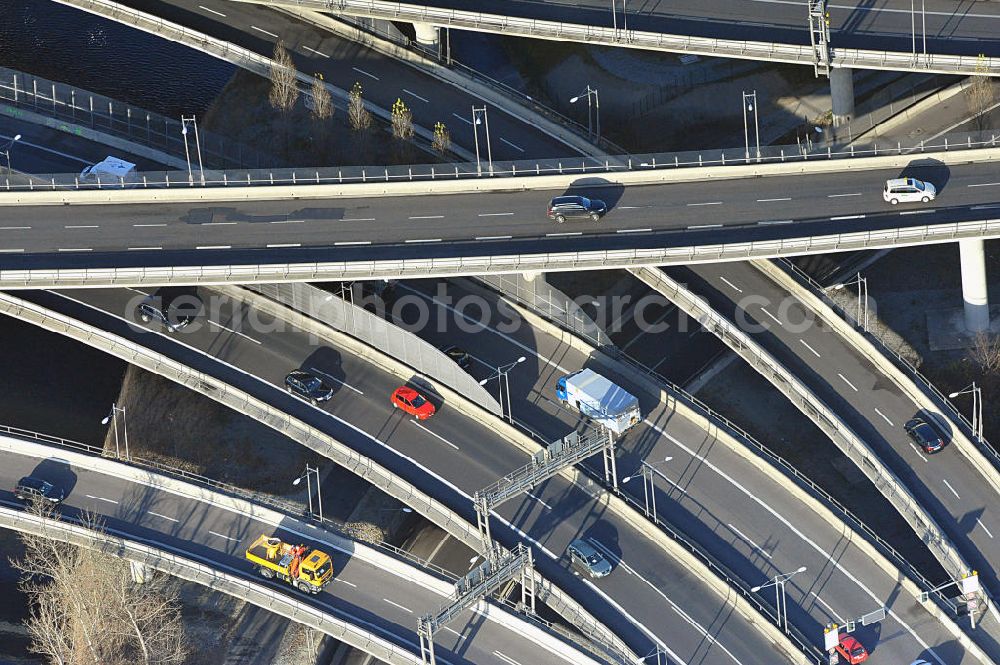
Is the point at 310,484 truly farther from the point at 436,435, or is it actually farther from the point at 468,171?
the point at 468,171

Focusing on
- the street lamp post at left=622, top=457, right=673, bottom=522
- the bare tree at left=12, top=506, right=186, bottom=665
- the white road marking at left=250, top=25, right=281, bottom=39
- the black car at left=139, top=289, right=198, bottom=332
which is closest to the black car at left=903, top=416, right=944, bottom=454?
the street lamp post at left=622, top=457, right=673, bottom=522

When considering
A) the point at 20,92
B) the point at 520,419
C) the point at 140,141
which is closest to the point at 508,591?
the point at 520,419

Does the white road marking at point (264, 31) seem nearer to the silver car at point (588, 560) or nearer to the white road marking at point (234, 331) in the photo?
the white road marking at point (234, 331)

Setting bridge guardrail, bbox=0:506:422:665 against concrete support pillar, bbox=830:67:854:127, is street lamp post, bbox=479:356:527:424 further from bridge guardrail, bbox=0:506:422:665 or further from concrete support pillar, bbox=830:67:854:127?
concrete support pillar, bbox=830:67:854:127

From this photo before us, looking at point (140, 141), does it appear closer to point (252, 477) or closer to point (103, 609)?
point (252, 477)

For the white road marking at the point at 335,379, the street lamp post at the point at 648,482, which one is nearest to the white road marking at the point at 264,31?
the white road marking at the point at 335,379
